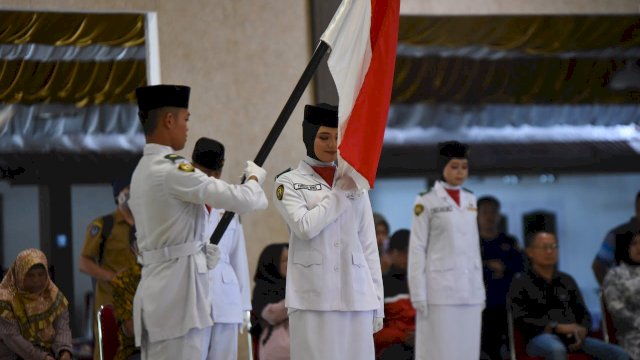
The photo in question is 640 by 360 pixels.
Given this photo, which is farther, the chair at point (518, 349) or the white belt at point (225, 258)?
the chair at point (518, 349)

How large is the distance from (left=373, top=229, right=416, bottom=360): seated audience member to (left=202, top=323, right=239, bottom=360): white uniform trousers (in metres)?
2.23

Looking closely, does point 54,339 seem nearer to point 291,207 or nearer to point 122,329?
point 122,329

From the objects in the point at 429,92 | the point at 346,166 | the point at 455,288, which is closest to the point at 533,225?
the point at 429,92

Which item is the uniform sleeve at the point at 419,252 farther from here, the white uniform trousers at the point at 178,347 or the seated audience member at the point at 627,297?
the white uniform trousers at the point at 178,347

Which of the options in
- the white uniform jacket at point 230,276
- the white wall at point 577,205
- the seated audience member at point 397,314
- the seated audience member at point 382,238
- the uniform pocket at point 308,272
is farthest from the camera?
the white wall at point 577,205

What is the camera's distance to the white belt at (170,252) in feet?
14.5

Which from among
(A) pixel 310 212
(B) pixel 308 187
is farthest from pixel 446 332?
(A) pixel 310 212

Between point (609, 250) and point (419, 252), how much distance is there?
2.20m

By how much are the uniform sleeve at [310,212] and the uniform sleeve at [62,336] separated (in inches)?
93.2

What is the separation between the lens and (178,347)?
14.6ft

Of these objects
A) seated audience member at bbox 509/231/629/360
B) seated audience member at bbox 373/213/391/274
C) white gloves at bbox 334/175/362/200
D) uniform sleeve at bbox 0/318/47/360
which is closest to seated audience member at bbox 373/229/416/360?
seated audience member at bbox 373/213/391/274

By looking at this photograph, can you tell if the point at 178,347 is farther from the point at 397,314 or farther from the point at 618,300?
the point at 618,300

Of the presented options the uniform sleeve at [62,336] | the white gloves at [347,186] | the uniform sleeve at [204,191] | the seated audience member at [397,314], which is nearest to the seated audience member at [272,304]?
the seated audience member at [397,314]

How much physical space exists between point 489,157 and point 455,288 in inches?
84.1
